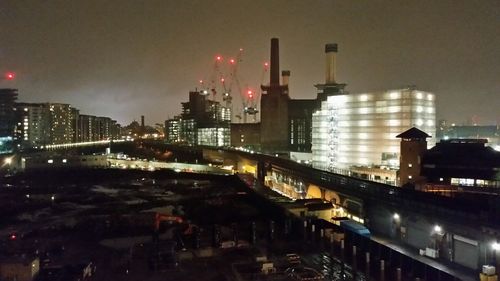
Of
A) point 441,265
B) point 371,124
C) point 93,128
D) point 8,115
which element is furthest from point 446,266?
point 93,128

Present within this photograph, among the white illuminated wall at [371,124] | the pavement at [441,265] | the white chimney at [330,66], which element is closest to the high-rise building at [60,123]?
the white chimney at [330,66]

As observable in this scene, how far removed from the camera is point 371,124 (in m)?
42.7

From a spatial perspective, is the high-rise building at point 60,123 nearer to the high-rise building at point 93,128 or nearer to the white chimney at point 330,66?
the high-rise building at point 93,128

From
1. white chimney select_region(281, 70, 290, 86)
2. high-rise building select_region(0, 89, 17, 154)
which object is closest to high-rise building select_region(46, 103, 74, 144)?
high-rise building select_region(0, 89, 17, 154)

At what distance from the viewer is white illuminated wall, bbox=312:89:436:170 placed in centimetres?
3962

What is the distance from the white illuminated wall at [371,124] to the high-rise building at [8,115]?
6276cm

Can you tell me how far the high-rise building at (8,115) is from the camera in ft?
260

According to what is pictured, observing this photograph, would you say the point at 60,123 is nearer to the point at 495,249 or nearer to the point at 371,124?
the point at 371,124

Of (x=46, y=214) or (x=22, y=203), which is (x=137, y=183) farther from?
(x=46, y=214)

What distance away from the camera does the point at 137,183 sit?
160ft

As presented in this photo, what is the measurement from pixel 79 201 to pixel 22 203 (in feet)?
15.1

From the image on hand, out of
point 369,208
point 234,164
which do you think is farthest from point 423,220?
point 234,164

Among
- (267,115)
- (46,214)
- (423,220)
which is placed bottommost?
(46,214)

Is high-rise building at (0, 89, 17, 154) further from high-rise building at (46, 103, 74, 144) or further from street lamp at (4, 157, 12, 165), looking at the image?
high-rise building at (46, 103, 74, 144)
